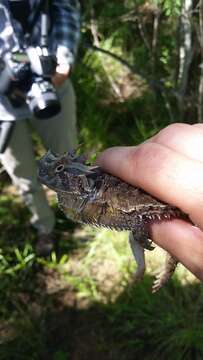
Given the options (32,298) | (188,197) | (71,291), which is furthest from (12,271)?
(188,197)

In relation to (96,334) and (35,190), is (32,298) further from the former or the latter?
(35,190)

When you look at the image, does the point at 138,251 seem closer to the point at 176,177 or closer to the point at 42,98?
the point at 176,177

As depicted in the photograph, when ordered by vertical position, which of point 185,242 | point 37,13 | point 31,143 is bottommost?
point 31,143

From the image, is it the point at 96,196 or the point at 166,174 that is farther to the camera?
the point at 96,196

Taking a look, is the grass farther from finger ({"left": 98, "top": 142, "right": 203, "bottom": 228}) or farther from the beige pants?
finger ({"left": 98, "top": 142, "right": 203, "bottom": 228})

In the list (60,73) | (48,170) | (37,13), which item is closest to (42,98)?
(60,73)

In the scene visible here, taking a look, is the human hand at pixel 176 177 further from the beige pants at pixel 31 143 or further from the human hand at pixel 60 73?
the beige pants at pixel 31 143

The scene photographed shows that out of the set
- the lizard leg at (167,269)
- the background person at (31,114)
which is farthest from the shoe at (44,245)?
the lizard leg at (167,269)
